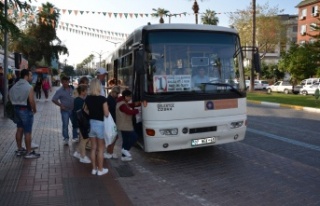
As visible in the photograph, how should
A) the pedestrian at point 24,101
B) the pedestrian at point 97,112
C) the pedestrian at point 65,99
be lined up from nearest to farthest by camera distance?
1. the pedestrian at point 97,112
2. the pedestrian at point 24,101
3. the pedestrian at point 65,99

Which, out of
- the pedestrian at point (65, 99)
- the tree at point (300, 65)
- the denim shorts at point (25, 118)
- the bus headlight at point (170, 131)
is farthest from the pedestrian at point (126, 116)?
the tree at point (300, 65)

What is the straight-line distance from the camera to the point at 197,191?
5473 mm

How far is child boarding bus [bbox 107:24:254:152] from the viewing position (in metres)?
6.56

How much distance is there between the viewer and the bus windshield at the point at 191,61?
21.6 feet

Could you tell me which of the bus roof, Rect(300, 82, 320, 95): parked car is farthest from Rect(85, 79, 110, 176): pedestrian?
Rect(300, 82, 320, 95): parked car

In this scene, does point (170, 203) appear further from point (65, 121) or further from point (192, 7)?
point (192, 7)

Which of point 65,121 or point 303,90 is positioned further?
point 303,90

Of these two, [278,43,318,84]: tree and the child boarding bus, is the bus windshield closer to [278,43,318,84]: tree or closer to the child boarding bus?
the child boarding bus

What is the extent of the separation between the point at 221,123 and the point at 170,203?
2482 millimetres

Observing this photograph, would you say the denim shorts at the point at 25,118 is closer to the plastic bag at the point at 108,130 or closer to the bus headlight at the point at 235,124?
the plastic bag at the point at 108,130

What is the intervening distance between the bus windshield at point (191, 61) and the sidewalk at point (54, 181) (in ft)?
6.52

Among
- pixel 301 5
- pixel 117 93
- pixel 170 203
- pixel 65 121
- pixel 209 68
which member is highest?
pixel 301 5

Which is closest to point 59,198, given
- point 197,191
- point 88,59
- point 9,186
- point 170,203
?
point 9,186

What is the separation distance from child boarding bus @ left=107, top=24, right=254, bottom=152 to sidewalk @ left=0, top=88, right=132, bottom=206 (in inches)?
54.7
